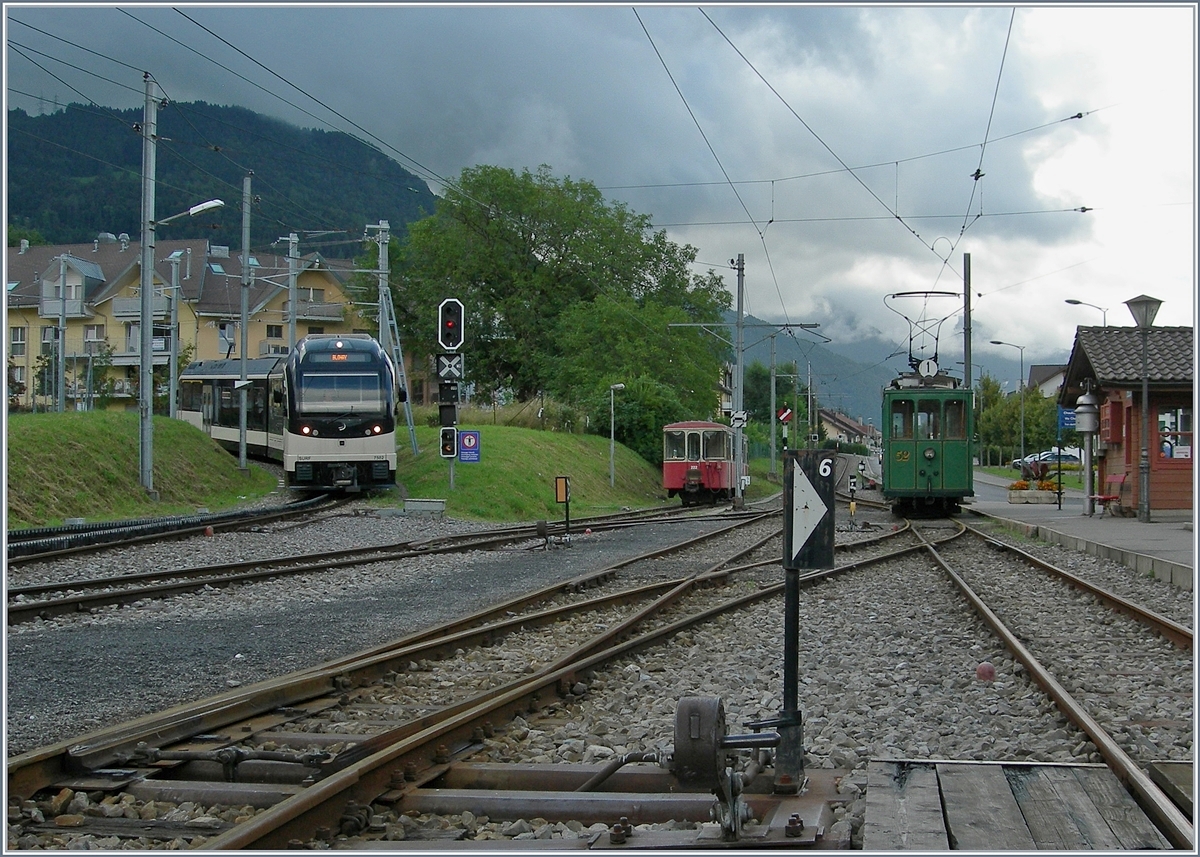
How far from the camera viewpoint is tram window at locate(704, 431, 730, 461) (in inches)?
1519

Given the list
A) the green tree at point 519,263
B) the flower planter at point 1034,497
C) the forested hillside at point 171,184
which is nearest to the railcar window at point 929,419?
the flower planter at point 1034,497

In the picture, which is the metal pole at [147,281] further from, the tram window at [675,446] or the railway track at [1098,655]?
the tram window at [675,446]

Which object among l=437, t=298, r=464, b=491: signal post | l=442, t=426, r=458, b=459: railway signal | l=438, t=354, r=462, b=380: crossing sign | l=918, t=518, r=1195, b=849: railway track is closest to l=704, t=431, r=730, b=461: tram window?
l=437, t=298, r=464, b=491: signal post

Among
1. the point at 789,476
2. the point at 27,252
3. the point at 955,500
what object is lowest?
the point at 955,500

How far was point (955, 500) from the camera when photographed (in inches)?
1209

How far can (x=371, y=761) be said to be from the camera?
4719 millimetres

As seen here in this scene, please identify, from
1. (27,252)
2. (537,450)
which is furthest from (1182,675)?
(27,252)

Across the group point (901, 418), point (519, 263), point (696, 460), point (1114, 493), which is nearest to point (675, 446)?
point (696, 460)

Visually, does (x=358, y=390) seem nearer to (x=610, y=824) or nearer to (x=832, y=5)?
(x=832, y=5)

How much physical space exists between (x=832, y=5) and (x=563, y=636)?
17.7 feet

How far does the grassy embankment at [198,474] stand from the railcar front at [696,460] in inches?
70.7

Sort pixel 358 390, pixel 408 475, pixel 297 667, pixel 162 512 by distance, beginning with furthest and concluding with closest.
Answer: pixel 408 475, pixel 358 390, pixel 162 512, pixel 297 667

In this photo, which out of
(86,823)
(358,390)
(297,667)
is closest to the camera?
(86,823)

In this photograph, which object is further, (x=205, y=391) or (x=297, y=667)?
(x=205, y=391)
